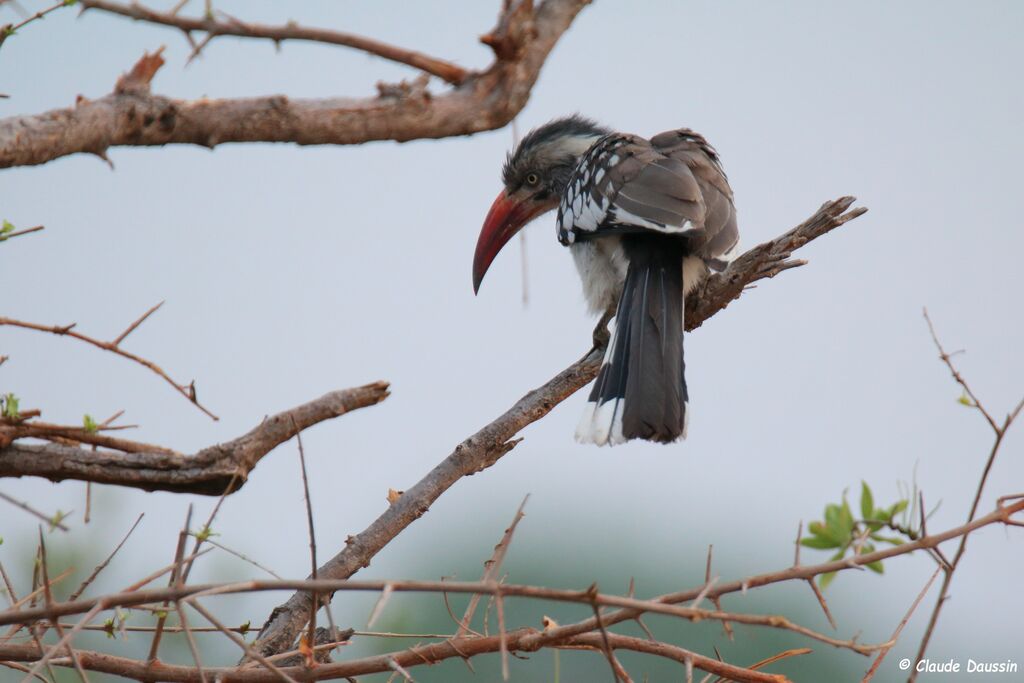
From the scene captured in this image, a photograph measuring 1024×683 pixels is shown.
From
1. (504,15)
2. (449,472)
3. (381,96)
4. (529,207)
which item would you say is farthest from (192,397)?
(529,207)

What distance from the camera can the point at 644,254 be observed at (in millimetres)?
3105

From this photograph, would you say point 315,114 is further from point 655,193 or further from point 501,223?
point 501,223

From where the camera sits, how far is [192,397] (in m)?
2.06

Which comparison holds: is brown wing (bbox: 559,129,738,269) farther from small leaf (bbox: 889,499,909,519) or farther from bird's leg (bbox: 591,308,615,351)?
small leaf (bbox: 889,499,909,519)

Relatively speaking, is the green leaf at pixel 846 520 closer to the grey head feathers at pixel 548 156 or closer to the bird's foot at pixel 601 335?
the bird's foot at pixel 601 335

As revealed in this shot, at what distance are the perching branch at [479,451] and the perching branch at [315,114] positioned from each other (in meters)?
0.67

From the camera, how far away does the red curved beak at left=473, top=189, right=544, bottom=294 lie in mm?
4215

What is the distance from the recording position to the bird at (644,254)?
2.71 meters

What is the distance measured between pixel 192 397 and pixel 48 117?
0.60 m

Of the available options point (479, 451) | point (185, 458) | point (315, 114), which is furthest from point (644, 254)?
point (185, 458)

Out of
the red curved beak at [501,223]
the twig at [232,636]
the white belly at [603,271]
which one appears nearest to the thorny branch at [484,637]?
the twig at [232,636]

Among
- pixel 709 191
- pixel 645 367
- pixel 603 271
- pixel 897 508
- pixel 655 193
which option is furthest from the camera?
pixel 603 271

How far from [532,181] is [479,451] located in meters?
2.21

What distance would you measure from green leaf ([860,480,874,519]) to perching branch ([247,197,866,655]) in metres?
0.68
